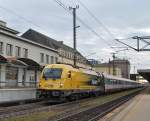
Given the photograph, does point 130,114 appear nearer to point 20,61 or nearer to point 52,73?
point 52,73

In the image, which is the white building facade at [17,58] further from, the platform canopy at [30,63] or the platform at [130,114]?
the platform at [130,114]

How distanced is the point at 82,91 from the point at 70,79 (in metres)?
5.00

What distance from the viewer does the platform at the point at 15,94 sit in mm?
27434

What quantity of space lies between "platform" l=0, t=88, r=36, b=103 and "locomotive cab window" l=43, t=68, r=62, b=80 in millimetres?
2199

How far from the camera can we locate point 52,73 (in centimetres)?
3041

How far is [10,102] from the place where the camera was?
93.0ft

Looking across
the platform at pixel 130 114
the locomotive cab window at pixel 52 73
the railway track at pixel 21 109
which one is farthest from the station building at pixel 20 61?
the platform at pixel 130 114

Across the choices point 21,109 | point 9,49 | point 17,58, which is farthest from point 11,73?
point 21,109

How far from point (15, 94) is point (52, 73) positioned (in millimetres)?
3260

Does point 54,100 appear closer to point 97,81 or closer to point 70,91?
point 70,91

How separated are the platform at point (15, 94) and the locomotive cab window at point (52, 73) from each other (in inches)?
86.6

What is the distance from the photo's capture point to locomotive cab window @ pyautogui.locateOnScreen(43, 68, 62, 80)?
30083 mm

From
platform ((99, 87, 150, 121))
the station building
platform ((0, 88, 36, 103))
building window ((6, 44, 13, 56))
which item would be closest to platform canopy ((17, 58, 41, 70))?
the station building

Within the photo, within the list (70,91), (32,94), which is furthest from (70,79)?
(32,94)
